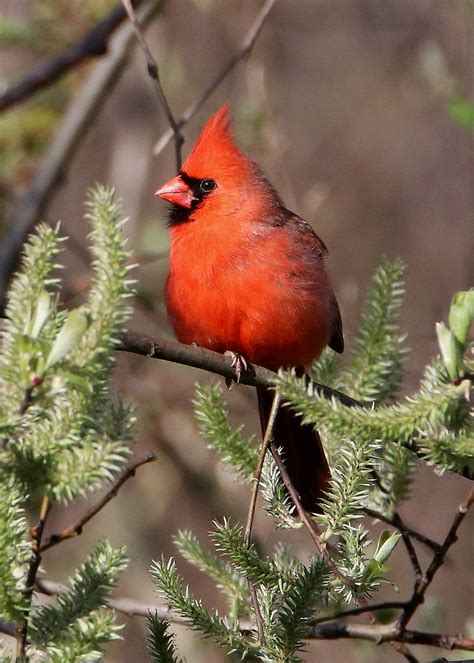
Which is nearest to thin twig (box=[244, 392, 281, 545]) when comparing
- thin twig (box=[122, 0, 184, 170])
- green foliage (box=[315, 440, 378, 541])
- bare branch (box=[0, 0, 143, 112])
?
green foliage (box=[315, 440, 378, 541])

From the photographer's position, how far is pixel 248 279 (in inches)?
104

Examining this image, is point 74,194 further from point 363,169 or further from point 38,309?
point 38,309

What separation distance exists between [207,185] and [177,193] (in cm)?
10

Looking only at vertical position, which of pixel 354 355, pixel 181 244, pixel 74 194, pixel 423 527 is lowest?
pixel 423 527

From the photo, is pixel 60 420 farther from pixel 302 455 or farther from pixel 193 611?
pixel 302 455

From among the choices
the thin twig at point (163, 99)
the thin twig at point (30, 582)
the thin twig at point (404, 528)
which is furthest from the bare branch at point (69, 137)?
the thin twig at point (30, 582)

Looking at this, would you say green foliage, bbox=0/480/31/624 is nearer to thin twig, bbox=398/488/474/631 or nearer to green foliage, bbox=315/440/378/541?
green foliage, bbox=315/440/378/541

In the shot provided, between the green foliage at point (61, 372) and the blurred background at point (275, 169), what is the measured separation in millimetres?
1319

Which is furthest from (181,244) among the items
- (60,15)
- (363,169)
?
(363,169)

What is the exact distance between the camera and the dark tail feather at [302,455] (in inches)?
102

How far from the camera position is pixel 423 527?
5.27m

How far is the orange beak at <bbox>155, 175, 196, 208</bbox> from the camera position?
2967 millimetres

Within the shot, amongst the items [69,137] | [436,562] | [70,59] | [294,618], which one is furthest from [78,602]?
[69,137]

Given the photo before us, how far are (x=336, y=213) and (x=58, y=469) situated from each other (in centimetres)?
431
